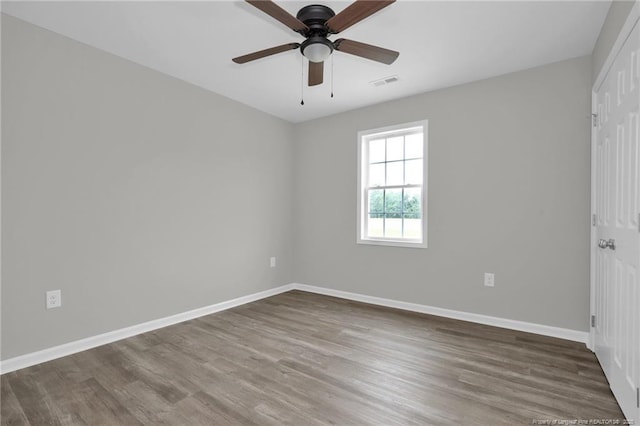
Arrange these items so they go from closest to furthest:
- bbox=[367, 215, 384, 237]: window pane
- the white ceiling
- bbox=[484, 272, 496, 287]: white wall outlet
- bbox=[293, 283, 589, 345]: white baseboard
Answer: the white ceiling → bbox=[293, 283, 589, 345]: white baseboard → bbox=[484, 272, 496, 287]: white wall outlet → bbox=[367, 215, 384, 237]: window pane

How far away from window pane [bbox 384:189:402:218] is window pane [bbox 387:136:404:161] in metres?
0.44

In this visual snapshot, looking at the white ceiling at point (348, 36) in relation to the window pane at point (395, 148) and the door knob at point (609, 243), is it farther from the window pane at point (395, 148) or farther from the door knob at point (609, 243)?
the door knob at point (609, 243)

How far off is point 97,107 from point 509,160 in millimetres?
3972

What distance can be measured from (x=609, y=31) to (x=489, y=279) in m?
2.27

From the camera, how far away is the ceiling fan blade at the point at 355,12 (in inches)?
65.1

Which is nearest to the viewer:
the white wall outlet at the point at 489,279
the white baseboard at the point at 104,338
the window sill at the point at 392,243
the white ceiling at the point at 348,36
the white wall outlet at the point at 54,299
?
the white ceiling at the point at 348,36

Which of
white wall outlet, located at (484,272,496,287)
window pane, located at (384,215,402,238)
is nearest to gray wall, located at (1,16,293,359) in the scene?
window pane, located at (384,215,402,238)

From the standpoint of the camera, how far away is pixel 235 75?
325 centimetres

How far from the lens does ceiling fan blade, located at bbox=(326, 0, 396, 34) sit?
5.42 feet

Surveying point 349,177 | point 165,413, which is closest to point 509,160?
point 349,177

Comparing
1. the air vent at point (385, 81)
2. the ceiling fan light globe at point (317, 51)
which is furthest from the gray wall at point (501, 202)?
the ceiling fan light globe at point (317, 51)

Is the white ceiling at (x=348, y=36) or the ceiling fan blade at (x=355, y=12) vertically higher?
the white ceiling at (x=348, y=36)

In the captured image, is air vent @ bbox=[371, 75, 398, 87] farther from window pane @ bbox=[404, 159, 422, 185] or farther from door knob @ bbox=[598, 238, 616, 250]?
door knob @ bbox=[598, 238, 616, 250]

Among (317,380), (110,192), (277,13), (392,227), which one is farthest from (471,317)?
(110,192)
